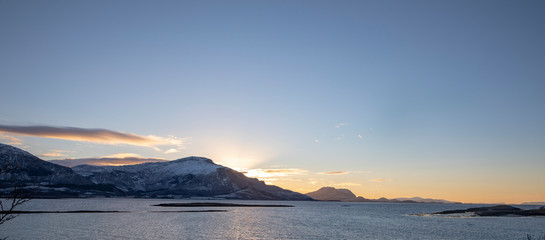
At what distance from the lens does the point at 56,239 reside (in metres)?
70.1

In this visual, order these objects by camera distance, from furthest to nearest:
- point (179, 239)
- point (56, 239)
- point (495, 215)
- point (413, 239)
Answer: point (495, 215)
point (413, 239)
point (179, 239)
point (56, 239)

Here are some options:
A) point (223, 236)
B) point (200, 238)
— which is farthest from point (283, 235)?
point (200, 238)

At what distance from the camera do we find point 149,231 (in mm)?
87000

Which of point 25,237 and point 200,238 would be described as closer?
point 25,237

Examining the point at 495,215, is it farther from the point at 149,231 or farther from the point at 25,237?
the point at 25,237

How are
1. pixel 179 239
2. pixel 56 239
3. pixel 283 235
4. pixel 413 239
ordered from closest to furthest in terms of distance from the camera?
pixel 56 239, pixel 179 239, pixel 413 239, pixel 283 235

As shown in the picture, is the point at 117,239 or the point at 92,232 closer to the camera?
the point at 117,239

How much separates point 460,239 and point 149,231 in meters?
68.1

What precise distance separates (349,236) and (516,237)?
121 feet

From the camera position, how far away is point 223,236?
8281 cm

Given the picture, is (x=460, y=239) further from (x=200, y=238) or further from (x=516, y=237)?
(x=200, y=238)

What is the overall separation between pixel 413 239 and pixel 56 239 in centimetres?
6964

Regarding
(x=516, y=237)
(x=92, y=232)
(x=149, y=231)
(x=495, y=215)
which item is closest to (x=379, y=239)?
(x=516, y=237)

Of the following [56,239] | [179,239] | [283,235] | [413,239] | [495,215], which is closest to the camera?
[56,239]
